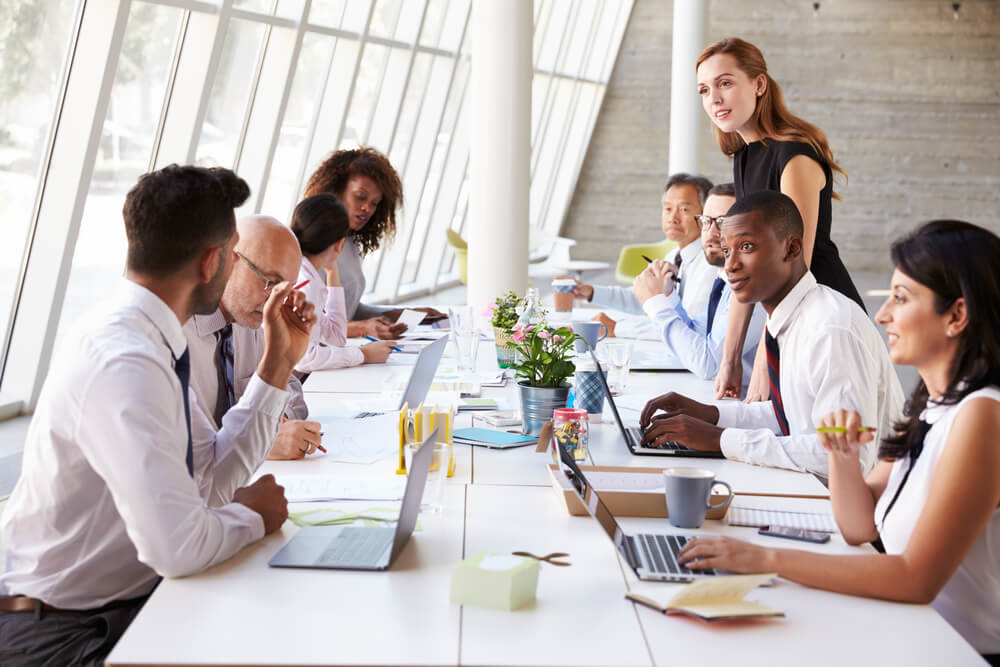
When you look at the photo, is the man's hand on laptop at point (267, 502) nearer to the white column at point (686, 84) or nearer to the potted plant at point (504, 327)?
the potted plant at point (504, 327)

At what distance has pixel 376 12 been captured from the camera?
332 inches

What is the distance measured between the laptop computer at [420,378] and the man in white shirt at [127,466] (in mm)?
617

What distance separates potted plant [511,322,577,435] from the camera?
253 centimetres

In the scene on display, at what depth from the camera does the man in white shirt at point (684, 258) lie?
14.5ft

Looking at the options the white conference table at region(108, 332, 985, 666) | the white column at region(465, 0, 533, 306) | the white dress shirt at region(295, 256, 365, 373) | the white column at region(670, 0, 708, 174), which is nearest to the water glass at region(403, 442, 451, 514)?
the white conference table at region(108, 332, 985, 666)

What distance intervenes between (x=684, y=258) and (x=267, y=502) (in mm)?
3224

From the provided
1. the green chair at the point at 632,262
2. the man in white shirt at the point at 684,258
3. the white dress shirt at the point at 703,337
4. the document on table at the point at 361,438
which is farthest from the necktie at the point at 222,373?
the green chair at the point at 632,262

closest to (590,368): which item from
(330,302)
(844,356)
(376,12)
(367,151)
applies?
(844,356)

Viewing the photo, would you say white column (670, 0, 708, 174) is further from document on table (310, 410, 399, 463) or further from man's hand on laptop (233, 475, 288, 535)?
man's hand on laptop (233, 475, 288, 535)

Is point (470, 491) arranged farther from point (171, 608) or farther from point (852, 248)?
point (852, 248)

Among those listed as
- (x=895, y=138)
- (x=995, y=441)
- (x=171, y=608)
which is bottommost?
(x=171, y=608)

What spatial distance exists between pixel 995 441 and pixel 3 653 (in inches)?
65.5

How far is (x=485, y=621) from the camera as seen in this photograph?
1434 millimetres

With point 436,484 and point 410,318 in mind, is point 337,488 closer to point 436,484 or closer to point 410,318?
point 436,484
